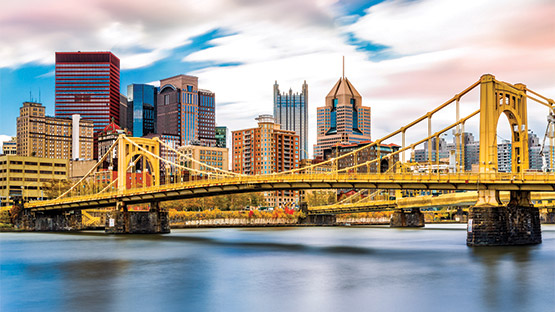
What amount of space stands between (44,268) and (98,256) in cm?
945

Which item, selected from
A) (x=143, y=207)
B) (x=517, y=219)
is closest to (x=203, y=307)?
(x=517, y=219)

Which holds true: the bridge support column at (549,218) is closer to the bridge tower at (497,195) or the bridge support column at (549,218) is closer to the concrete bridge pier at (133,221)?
the concrete bridge pier at (133,221)

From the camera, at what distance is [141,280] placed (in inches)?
1783

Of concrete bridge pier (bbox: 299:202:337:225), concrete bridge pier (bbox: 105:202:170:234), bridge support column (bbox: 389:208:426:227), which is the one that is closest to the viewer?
concrete bridge pier (bbox: 105:202:170:234)

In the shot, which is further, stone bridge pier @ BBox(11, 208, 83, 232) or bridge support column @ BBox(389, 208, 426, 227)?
bridge support column @ BBox(389, 208, 426, 227)

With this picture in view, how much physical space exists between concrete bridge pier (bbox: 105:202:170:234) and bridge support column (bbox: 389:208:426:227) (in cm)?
5928

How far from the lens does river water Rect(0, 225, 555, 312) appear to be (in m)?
36.2

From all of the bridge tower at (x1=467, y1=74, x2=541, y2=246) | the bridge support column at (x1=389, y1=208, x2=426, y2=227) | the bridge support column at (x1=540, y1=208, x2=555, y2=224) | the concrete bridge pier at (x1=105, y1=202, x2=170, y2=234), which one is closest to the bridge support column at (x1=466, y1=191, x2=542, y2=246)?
the bridge tower at (x1=467, y1=74, x2=541, y2=246)

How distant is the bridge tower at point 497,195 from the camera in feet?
210

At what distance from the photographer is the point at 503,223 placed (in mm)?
64375

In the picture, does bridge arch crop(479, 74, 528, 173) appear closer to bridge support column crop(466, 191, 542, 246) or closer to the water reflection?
bridge support column crop(466, 191, 542, 246)

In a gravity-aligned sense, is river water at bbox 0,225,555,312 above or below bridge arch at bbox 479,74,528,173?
below

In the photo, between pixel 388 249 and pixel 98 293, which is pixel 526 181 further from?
pixel 98 293

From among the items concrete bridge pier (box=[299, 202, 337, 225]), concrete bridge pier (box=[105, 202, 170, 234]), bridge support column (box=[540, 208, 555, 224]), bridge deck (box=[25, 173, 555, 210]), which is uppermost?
bridge deck (box=[25, 173, 555, 210])
